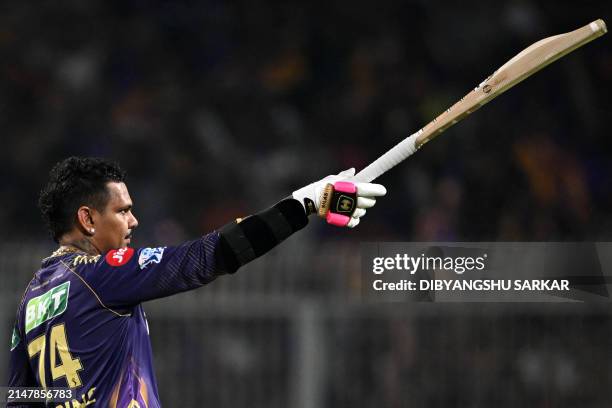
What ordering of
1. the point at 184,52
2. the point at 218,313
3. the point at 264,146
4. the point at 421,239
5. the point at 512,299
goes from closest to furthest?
1. the point at 512,299
2. the point at 218,313
3. the point at 421,239
4. the point at 264,146
5. the point at 184,52

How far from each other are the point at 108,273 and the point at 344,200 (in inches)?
39.4

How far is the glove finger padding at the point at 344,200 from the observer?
4273 millimetres

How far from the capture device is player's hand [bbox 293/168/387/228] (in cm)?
428

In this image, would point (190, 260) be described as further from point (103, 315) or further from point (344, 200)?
point (344, 200)

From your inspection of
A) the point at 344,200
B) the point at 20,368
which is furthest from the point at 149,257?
the point at 20,368

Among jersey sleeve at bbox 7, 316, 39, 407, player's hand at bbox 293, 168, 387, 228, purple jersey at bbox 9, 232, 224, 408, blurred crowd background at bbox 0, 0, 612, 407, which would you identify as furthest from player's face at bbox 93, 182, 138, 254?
blurred crowd background at bbox 0, 0, 612, 407

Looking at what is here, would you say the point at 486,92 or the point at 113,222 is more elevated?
the point at 486,92

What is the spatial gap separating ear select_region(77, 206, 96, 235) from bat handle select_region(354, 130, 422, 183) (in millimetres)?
1191

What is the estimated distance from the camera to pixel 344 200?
4301mm

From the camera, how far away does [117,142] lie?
11.9 meters

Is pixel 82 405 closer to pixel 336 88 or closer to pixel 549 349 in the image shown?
pixel 549 349

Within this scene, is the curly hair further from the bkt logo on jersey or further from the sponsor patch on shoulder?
the bkt logo on jersey

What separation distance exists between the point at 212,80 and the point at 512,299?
18.8ft

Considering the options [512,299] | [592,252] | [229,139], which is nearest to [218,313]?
[512,299]
